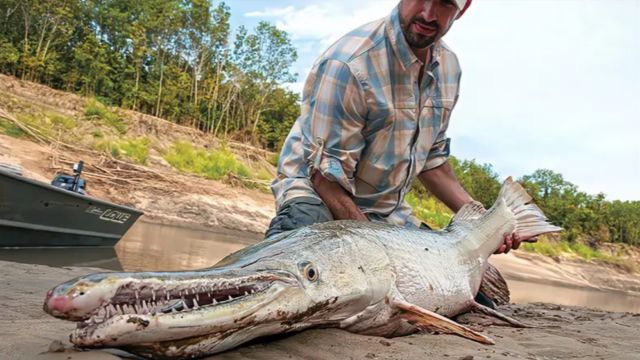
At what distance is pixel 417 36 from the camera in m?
2.92

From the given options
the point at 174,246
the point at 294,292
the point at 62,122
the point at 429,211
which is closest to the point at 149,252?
the point at 174,246

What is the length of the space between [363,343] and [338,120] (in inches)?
50.7

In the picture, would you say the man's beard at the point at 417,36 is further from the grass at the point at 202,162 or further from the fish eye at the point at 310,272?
the grass at the point at 202,162

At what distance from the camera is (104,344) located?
1.34 metres

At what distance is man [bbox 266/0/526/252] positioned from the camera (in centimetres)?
284

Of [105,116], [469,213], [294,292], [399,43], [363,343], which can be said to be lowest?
[363,343]

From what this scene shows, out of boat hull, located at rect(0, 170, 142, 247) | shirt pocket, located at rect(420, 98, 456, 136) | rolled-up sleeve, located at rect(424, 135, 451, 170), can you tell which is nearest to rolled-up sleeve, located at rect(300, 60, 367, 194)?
shirt pocket, located at rect(420, 98, 456, 136)

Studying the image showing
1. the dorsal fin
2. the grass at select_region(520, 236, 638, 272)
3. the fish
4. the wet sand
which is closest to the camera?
the fish

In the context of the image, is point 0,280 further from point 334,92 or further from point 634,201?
point 634,201

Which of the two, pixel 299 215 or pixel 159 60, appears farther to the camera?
pixel 159 60

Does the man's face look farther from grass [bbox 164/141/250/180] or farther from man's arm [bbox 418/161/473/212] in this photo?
grass [bbox 164/141/250/180]

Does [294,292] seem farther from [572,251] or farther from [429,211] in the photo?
[572,251]

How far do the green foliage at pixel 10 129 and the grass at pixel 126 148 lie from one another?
1940 millimetres

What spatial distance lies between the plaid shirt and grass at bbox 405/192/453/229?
16144 millimetres
